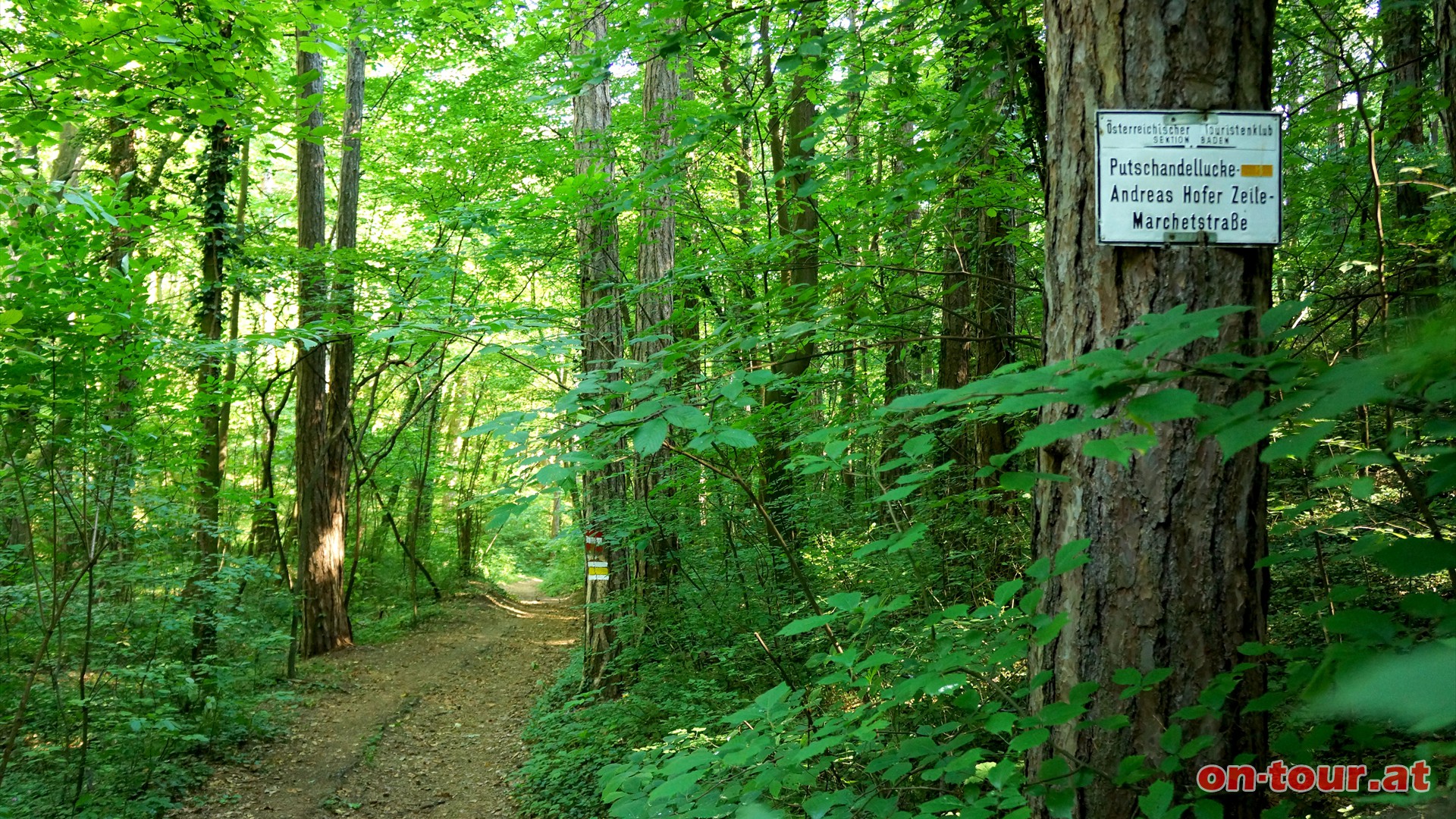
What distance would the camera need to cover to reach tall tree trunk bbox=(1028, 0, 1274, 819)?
1.73 metres

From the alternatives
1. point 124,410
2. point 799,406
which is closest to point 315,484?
point 124,410

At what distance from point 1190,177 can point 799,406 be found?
2.09 m

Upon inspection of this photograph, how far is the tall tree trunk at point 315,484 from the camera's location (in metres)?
10.6

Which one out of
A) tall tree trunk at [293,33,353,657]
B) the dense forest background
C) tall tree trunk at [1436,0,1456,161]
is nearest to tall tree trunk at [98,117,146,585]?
the dense forest background

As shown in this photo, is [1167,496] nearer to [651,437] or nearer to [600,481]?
[651,437]

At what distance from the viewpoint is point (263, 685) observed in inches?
351

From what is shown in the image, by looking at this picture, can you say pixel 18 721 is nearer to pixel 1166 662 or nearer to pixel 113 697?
pixel 113 697

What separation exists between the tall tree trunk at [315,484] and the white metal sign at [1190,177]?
10.6 metres

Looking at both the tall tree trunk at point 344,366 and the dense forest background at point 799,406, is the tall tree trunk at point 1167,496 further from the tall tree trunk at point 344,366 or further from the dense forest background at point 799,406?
the tall tree trunk at point 344,366

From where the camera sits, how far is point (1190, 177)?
1.76m

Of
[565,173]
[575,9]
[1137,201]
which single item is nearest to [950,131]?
[1137,201]

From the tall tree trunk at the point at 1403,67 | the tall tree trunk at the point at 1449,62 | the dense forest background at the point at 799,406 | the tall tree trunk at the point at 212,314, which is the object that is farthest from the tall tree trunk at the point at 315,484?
the tall tree trunk at the point at 1449,62

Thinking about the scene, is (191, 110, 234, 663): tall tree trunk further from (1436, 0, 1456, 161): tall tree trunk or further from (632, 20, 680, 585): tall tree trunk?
(1436, 0, 1456, 161): tall tree trunk

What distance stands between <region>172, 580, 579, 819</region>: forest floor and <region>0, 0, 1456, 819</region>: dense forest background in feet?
1.67
